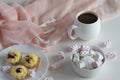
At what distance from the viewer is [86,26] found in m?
0.80

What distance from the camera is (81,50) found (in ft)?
2.53

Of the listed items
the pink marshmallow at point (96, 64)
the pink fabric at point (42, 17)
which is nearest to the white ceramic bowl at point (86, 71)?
the pink marshmallow at point (96, 64)

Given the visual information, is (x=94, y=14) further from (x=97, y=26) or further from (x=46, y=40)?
(x=46, y=40)

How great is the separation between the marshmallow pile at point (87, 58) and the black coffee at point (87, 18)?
8cm

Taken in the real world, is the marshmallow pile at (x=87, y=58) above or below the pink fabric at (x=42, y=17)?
below

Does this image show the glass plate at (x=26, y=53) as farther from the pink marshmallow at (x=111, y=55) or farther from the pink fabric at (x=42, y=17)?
the pink marshmallow at (x=111, y=55)

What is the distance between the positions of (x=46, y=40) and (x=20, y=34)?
69 mm

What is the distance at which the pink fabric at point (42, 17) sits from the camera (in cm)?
83

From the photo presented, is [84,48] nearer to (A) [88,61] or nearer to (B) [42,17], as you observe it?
(A) [88,61]

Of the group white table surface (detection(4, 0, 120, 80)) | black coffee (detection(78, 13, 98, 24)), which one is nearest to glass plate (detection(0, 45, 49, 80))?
white table surface (detection(4, 0, 120, 80))

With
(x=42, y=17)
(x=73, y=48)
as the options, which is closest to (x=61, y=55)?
(x=73, y=48)

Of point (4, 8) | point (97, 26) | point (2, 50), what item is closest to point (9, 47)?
point (2, 50)

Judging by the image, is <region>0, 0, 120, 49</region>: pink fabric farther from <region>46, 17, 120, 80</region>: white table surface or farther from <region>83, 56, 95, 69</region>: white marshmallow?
<region>83, 56, 95, 69</region>: white marshmallow

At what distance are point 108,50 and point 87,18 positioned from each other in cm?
10
